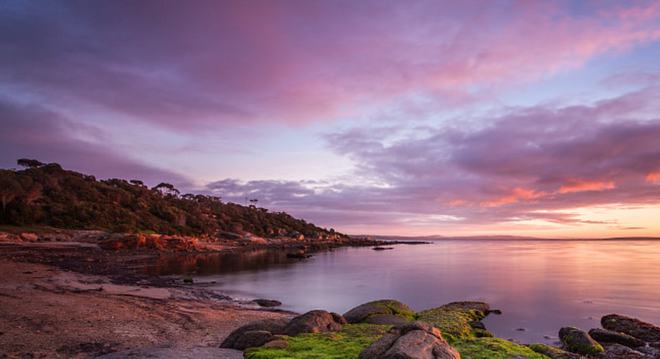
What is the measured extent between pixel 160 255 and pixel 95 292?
35.9 meters

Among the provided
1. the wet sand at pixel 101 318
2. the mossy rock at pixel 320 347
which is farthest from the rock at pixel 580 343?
the wet sand at pixel 101 318

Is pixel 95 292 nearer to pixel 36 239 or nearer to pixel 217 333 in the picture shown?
pixel 217 333

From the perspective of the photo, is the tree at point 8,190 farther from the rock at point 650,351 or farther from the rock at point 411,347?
the rock at point 650,351

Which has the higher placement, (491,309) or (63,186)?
(63,186)

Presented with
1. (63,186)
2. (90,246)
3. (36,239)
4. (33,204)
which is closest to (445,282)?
(90,246)

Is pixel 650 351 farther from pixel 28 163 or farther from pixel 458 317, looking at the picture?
pixel 28 163

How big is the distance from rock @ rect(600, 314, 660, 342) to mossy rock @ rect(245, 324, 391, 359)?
12.6 m

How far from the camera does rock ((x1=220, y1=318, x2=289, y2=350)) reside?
11.9 metres

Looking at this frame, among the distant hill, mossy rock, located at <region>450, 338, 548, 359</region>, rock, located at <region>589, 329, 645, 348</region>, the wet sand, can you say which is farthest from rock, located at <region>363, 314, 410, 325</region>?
the distant hill

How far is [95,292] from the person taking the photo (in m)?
23.3

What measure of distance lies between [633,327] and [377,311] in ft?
38.6

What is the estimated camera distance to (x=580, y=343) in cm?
1551

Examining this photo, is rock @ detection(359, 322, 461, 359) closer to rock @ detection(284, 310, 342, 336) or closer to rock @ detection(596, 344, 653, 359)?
rock @ detection(284, 310, 342, 336)

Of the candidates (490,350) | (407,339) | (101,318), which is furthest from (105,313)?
(490,350)
